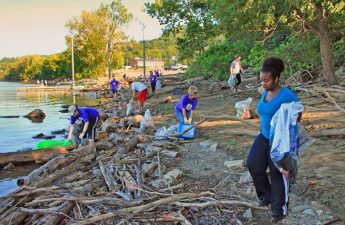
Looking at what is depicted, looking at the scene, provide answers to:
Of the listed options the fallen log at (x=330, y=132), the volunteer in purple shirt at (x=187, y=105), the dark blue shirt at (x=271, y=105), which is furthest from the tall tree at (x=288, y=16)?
the dark blue shirt at (x=271, y=105)

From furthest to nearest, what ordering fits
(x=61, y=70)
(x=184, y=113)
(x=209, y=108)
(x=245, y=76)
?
(x=61, y=70) → (x=245, y=76) → (x=209, y=108) → (x=184, y=113)

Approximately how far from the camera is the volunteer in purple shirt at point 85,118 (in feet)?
33.8

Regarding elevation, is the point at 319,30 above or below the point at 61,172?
above

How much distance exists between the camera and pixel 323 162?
6.55 m

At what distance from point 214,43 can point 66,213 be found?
23.2 meters

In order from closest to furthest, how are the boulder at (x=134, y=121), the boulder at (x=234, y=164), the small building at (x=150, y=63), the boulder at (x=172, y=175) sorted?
the boulder at (x=172, y=175)
the boulder at (x=234, y=164)
the boulder at (x=134, y=121)
the small building at (x=150, y=63)

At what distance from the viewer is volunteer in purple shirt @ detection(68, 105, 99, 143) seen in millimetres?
10312

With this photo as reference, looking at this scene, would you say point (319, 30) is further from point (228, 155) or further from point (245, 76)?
point (245, 76)

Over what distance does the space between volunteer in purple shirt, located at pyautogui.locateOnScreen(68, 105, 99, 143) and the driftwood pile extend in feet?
4.80

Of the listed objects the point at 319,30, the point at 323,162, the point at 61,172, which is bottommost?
the point at 61,172

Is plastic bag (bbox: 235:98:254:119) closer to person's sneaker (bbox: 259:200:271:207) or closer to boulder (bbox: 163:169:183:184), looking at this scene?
boulder (bbox: 163:169:183:184)

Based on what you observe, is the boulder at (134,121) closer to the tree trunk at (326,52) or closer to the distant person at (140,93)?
the distant person at (140,93)

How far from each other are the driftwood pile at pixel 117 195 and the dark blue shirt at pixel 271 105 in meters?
1.35

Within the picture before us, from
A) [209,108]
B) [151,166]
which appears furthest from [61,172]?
[209,108]
